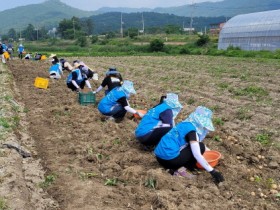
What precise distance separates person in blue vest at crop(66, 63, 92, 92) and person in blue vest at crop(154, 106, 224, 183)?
7057mm

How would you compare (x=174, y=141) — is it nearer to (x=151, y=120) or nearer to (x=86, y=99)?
(x=151, y=120)

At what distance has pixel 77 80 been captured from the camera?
12320mm

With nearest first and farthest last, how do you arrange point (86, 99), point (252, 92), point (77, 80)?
A: point (86, 99) → point (252, 92) → point (77, 80)

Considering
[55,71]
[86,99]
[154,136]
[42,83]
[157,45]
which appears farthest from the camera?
[157,45]

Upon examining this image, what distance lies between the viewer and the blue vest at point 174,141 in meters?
5.12

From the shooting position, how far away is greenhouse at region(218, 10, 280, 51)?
31.4 m

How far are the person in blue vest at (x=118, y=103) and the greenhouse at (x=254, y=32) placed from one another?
2501 cm

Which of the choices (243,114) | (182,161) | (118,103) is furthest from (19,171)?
(243,114)

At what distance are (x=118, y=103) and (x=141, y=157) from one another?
2.21 m

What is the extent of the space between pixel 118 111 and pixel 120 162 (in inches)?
96.6

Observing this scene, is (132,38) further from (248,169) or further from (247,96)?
(248,169)

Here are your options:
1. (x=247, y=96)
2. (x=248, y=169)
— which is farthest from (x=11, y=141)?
(x=247, y=96)

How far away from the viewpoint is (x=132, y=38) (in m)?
59.7

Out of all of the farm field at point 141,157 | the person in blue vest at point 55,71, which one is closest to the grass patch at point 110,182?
the farm field at point 141,157
